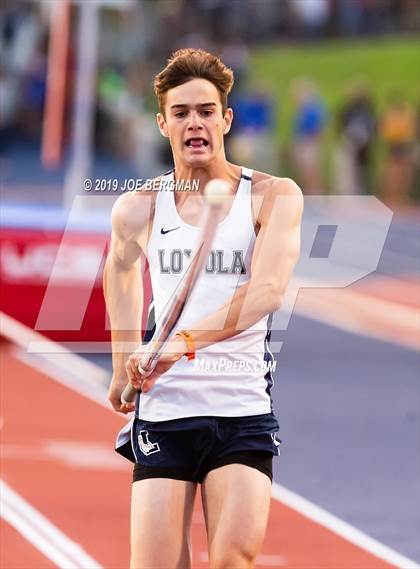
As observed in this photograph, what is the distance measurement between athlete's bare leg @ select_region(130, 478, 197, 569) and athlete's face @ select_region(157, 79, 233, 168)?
1.12 metres

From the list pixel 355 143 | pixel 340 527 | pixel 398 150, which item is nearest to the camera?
pixel 340 527

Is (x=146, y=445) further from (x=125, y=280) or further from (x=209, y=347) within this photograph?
(x=125, y=280)

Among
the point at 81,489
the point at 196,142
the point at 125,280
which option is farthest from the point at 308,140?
the point at 196,142

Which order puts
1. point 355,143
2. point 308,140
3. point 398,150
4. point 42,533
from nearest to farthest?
point 42,533 < point 355,143 < point 398,150 < point 308,140

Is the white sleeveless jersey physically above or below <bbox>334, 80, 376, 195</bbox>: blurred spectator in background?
above

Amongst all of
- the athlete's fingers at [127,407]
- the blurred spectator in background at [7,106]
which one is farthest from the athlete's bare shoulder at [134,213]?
the blurred spectator in background at [7,106]

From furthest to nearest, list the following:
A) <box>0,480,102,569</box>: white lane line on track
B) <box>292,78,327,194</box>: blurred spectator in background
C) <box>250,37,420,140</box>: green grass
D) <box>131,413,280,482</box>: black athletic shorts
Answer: <box>250,37,420,140</box>: green grass
<box>292,78,327,194</box>: blurred spectator in background
<box>0,480,102,569</box>: white lane line on track
<box>131,413,280,482</box>: black athletic shorts

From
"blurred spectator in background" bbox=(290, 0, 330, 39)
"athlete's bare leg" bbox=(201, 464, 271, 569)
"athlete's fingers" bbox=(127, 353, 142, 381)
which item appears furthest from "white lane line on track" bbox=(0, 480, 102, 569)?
"blurred spectator in background" bbox=(290, 0, 330, 39)

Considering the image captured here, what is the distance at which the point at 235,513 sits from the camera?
5.27 meters

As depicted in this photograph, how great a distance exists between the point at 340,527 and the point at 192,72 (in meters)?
3.90

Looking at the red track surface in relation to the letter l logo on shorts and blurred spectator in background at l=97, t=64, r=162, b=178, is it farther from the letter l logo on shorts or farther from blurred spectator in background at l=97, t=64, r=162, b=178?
blurred spectator in background at l=97, t=64, r=162, b=178

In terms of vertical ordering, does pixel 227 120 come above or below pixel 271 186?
above

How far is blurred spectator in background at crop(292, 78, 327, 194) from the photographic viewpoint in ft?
92.9

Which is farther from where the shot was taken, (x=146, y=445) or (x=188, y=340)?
(x=146, y=445)
